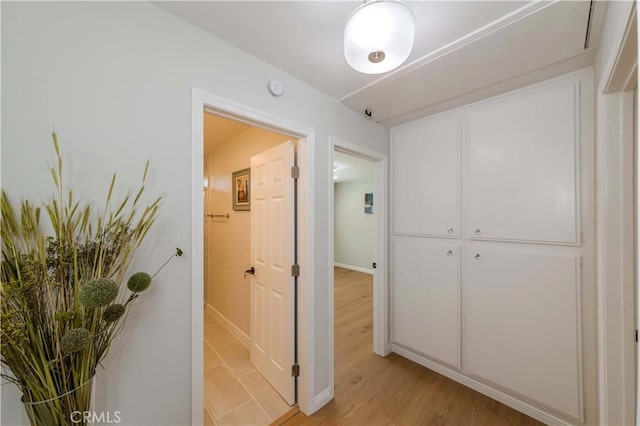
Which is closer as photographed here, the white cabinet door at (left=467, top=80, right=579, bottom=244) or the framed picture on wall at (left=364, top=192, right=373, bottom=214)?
the white cabinet door at (left=467, top=80, right=579, bottom=244)

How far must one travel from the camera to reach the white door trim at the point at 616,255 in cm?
114

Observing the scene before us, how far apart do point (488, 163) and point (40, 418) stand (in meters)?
2.69

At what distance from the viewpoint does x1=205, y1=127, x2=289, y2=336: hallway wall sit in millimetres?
2650

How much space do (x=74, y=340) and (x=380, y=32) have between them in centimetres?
140

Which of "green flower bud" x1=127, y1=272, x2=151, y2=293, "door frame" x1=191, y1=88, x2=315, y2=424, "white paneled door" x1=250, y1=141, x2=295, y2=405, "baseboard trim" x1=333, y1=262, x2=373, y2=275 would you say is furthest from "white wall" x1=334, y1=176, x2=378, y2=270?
"green flower bud" x1=127, y1=272, x2=151, y2=293

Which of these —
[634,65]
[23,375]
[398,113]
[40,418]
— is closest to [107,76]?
[23,375]

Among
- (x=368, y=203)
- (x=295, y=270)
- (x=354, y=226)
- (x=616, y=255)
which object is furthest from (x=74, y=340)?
(x=354, y=226)

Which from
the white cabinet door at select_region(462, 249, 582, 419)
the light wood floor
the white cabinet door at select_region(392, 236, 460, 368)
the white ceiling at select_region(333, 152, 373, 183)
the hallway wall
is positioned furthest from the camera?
the white ceiling at select_region(333, 152, 373, 183)

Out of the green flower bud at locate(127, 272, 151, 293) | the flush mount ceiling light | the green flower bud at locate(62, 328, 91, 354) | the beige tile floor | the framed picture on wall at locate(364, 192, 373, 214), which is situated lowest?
the beige tile floor

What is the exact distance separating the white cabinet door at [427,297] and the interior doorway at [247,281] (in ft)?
4.04

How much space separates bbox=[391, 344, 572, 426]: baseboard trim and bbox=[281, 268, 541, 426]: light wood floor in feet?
0.12

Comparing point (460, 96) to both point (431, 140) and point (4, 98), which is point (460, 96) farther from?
point (4, 98)

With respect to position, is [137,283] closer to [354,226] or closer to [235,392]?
[235,392]

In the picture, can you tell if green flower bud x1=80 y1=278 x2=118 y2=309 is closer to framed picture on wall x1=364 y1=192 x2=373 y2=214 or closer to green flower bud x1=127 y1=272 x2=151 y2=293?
green flower bud x1=127 y1=272 x2=151 y2=293
